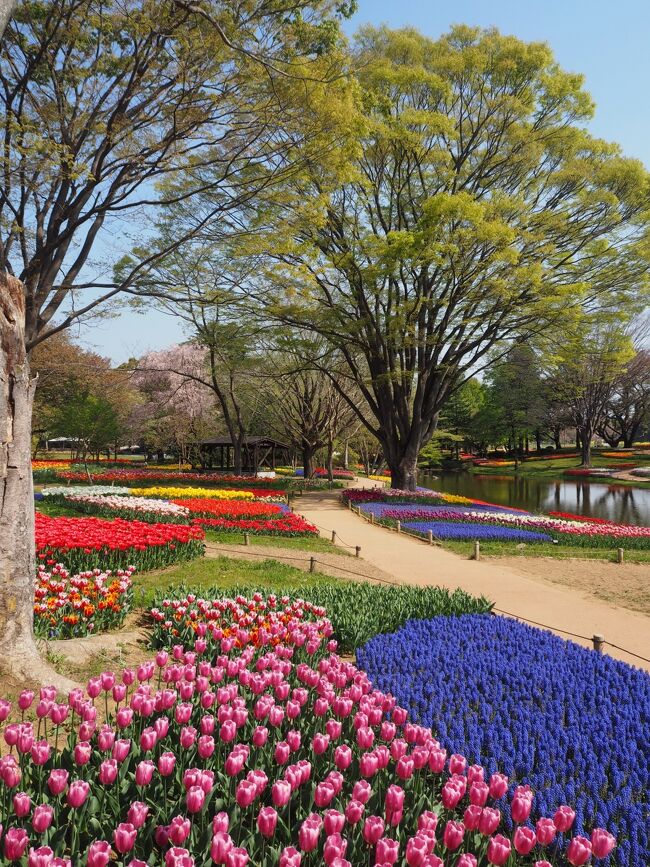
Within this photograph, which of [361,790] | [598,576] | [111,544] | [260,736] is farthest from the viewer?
[598,576]

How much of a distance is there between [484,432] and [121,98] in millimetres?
62278

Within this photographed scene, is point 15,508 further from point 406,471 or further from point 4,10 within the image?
point 406,471

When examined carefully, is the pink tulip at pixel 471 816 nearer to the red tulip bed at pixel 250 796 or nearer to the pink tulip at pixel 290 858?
the red tulip bed at pixel 250 796

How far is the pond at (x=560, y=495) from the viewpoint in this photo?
3064 cm

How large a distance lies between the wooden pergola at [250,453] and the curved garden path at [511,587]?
22.9 metres

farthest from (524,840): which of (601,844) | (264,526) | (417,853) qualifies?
(264,526)

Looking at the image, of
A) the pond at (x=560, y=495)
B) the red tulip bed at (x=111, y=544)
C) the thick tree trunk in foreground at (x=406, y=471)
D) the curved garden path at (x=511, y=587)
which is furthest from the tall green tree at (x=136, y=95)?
the pond at (x=560, y=495)

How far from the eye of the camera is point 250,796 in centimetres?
236

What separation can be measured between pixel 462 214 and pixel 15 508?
56.5 ft

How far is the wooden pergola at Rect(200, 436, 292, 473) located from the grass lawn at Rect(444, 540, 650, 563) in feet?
76.5

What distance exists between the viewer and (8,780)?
2.47 metres

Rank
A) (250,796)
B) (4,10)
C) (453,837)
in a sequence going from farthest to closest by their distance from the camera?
(4,10) → (250,796) → (453,837)

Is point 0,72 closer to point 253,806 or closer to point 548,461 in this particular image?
point 253,806

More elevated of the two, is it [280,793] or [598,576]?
[280,793]
